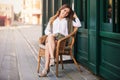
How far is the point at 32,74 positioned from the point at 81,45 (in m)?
1.68

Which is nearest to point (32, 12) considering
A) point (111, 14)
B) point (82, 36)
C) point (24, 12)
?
point (24, 12)

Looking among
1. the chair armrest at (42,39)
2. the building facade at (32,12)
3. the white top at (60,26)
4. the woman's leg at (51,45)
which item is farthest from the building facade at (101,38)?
the building facade at (32,12)

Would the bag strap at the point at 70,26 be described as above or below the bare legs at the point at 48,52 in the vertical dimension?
above

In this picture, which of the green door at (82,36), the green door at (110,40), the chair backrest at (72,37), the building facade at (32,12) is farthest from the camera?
the building facade at (32,12)

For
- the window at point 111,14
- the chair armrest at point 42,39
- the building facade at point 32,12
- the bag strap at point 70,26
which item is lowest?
the chair armrest at point 42,39

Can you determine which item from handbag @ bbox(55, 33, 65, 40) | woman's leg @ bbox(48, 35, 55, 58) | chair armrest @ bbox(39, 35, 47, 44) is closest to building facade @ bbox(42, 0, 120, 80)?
handbag @ bbox(55, 33, 65, 40)

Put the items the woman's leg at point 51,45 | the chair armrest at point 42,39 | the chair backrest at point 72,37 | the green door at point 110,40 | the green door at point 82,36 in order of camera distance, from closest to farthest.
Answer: the green door at point 110,40, the woman's leg at point 51,45, the chair backrest at point 72,37, the chair armrest at point 42,39, the green door at point 82,36

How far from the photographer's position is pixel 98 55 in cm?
613

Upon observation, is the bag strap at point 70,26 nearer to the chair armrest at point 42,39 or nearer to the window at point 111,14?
the chair armrest at point 42,39

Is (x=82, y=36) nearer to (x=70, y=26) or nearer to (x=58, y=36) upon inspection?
(x=70, y=26)

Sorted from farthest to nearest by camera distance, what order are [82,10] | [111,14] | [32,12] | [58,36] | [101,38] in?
[32,12], [82,10], [58,36], [101,38], [111,14]

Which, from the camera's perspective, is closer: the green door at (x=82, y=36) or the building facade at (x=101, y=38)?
the building facade at (x=101, y=38)

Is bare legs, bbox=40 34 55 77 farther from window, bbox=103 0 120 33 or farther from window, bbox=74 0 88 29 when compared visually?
window, bbox=74 0 88 29

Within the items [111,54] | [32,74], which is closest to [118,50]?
[111,54]
